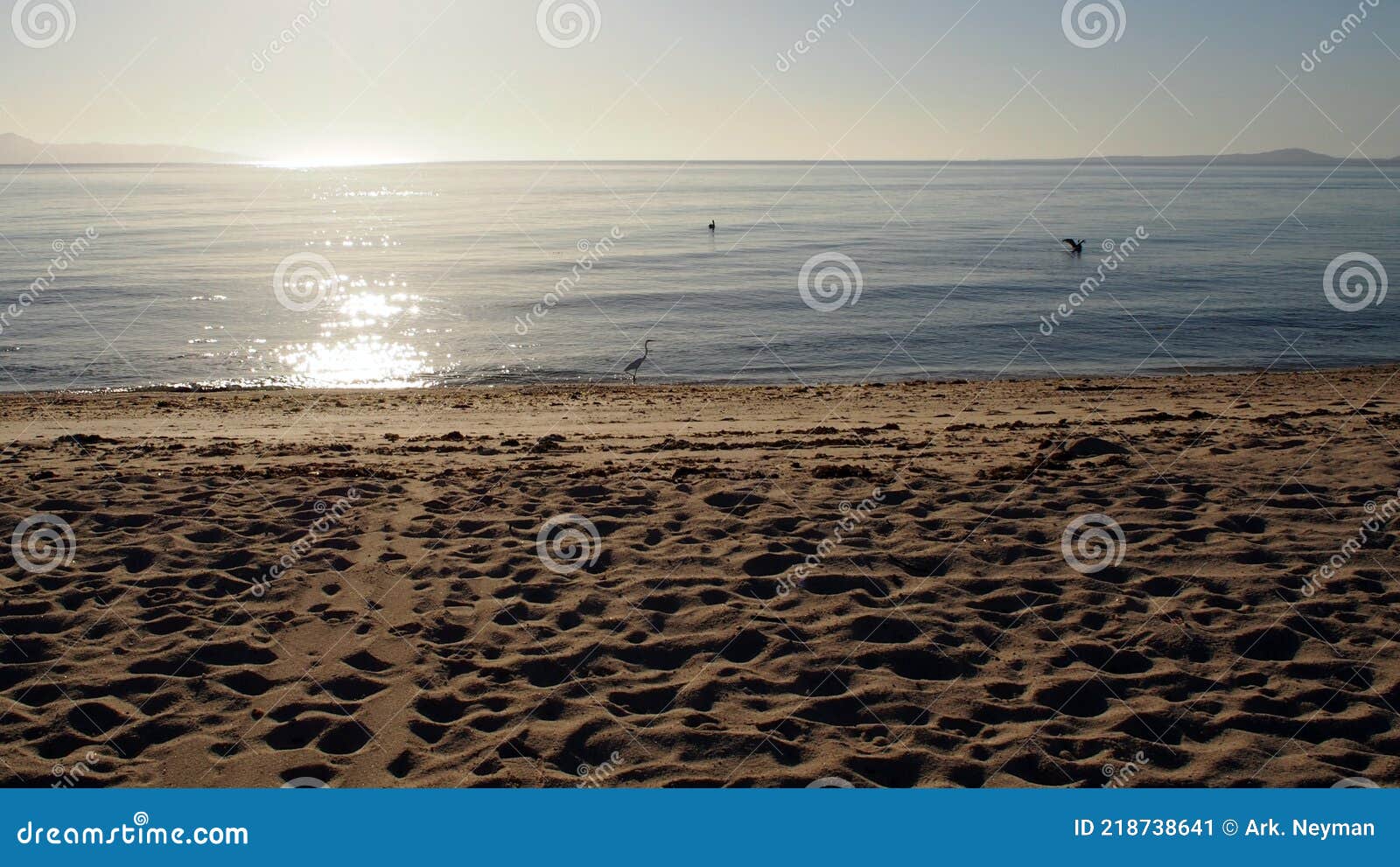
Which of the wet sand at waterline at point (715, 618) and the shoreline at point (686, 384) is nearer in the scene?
the wet sand at waterline at point (715, 618)

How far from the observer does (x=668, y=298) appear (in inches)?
1150

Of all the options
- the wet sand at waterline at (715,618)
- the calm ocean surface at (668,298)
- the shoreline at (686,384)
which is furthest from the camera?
the calm ocean surface at (668,298)

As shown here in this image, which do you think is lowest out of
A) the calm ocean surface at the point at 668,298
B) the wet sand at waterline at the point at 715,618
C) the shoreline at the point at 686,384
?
the wet sand at waterline at the point at 715,618

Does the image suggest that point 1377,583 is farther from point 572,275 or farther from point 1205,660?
point 572,275

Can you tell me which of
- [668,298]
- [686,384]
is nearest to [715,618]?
[686,384]

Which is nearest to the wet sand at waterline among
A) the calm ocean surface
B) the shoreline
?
the shoreline

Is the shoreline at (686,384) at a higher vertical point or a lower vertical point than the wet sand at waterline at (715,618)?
higher

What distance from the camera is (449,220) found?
63344 millimetres

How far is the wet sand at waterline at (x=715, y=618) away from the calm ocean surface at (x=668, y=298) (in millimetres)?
10784

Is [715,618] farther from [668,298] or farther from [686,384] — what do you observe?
[668,298]

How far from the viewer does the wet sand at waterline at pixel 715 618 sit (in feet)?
14.9

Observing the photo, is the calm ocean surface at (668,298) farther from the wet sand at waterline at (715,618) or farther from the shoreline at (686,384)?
the wet sand at waterline at (715,618)

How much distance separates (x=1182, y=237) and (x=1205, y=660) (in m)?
47.0

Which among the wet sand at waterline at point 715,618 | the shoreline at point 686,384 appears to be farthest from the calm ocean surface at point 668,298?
the wet sand at waterline at point 715,618
